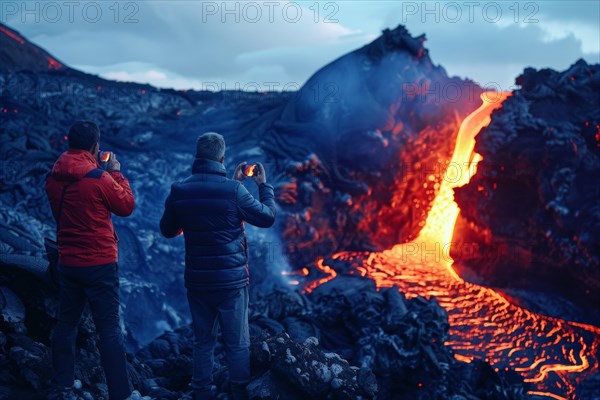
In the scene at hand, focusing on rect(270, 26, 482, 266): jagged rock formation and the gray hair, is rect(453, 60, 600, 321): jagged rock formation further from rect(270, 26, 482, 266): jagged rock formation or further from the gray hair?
the gray hair

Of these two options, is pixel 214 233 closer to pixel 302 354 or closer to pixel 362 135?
pixel 302 354

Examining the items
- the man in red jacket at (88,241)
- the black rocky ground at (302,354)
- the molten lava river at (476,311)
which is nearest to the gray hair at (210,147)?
the man in red jacket at (88,241)

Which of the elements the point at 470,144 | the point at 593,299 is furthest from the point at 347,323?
the point at 470,144

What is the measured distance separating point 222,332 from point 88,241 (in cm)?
137

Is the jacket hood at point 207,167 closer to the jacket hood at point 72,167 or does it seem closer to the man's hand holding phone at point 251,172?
the man's hand holding phone at point 251,172

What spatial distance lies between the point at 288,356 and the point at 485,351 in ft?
17.0

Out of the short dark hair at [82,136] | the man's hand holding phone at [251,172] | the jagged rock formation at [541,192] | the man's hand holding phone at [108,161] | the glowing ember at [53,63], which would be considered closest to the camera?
the short dark hair at [82,136]

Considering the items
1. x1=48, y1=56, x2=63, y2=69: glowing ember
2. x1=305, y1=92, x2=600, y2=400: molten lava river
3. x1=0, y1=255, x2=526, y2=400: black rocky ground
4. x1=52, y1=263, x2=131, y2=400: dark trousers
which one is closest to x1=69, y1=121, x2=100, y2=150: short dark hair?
x1=52, y1=263, x2=131, y2=400: dark trousers

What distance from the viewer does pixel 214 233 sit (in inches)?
161

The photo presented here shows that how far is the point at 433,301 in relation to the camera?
841 cm

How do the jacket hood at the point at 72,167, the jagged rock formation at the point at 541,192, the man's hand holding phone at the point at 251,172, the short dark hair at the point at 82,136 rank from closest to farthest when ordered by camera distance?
the jacket hood at the point at 72,167 → the short dark hair at the point at 82,136 → the man's hand holding phone at the point at 251,172 → the jagged rock formation at the point at 541,192

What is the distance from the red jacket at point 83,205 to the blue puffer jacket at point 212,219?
0.53 meters

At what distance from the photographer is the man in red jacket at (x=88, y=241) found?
394 cm

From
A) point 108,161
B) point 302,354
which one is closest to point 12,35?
point 108,161
